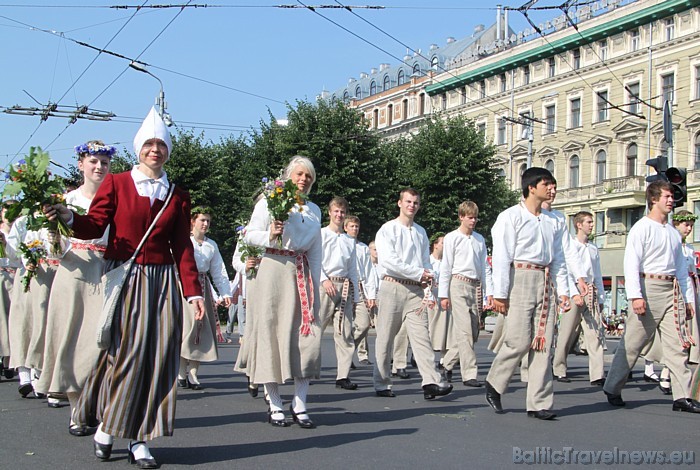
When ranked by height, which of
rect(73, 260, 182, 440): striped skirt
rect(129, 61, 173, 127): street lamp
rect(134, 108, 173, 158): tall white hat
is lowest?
rect(73, 260, 182, 440): striped skirt

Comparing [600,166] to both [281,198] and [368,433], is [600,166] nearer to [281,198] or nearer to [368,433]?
[281,198]

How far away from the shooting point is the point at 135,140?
6.38 metres

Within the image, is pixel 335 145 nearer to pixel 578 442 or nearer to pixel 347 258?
pixel 347 258

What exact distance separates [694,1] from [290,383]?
146 ft

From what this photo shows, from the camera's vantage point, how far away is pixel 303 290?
309 inches

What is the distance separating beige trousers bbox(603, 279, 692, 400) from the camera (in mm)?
9203

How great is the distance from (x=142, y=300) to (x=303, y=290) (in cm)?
211

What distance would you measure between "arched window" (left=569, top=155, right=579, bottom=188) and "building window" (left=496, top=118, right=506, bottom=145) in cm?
655

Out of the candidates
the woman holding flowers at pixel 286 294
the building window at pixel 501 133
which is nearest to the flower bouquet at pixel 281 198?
the woman holding flowers at pixel 286 294

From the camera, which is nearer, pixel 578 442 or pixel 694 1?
pixel 578 442

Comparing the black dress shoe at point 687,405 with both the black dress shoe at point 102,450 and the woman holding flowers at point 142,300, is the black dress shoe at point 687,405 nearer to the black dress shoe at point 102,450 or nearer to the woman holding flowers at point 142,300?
the woman holding flowers at point 142,300

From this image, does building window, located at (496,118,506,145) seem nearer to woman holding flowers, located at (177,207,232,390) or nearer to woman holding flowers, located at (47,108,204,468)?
woman holding flowers, located at (177,207,232,390)

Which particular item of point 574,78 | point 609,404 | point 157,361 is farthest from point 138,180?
point 574,78

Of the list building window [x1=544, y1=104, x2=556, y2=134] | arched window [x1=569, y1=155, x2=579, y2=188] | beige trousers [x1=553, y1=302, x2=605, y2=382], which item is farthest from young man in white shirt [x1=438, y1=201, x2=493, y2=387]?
building window [x1=544, y1=104, x2=556, y2=134]
